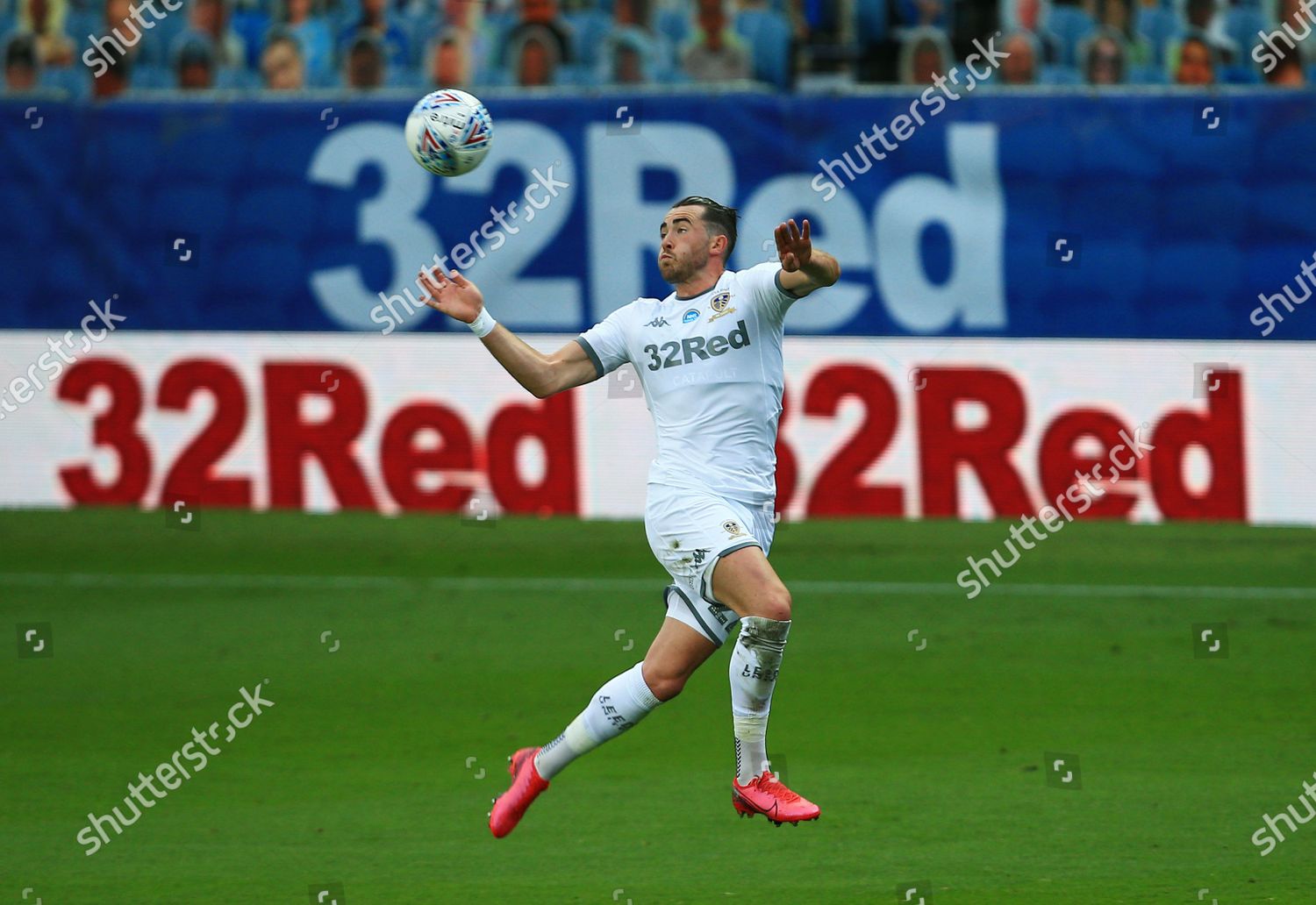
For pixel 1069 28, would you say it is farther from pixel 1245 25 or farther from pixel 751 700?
pixel 751 700

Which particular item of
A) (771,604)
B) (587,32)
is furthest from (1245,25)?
(771,604)

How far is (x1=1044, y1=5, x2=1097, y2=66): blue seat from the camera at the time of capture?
15641 millimetres

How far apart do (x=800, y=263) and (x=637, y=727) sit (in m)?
3.57

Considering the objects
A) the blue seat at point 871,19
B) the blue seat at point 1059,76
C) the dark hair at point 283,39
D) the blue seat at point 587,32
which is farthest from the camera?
the dark hair at point 283,39

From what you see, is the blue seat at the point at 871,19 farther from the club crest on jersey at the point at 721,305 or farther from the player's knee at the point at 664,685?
the player's knee at the point at 664,685

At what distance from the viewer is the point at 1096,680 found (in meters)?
9.96

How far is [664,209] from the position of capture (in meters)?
14.0

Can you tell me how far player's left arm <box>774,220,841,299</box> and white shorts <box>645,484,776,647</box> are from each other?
0.86 meters

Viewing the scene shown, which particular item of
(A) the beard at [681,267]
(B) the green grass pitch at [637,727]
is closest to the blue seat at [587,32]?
(B) the green grass pitch at [637,727]

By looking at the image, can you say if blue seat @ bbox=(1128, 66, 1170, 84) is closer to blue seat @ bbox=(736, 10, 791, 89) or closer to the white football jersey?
blue seat @ bbox=(736, 10, 791, 89)

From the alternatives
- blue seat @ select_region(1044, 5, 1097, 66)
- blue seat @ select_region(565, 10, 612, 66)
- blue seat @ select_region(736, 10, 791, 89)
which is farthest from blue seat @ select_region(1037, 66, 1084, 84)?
blue seat @ select_region(565, 10, 612, 66)

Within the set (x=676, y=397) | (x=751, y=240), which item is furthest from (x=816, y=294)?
(x=676, y=397)

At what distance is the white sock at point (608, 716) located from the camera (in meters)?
6.78

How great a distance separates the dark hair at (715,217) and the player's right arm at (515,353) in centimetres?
72
